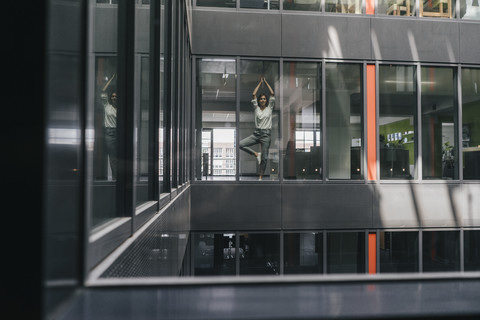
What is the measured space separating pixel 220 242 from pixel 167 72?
3.69 m

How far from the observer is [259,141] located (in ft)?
26.2

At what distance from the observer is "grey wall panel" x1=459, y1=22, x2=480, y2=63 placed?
8.38m

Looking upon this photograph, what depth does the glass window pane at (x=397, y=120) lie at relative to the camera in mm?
8078

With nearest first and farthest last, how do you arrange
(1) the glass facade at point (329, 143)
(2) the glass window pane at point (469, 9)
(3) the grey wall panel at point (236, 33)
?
(1) the glass facade at point (329, 143), (3) the grey wall panel at point (236, 33), (2) the glass window pane at point (469, 9)

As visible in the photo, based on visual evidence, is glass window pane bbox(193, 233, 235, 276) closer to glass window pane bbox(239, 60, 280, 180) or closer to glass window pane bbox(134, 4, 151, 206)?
glass window pane bbox(239, 60, 280, 180)

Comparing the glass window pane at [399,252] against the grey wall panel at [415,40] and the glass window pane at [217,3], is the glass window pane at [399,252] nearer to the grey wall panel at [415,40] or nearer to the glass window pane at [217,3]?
the grey wall panel at [415,40]

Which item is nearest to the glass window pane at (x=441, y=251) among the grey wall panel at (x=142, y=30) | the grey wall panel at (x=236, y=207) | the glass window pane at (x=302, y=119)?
the glass window pane at (x=302, y=119)

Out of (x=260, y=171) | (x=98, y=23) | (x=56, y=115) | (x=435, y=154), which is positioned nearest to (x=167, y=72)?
(x=98, y=23)

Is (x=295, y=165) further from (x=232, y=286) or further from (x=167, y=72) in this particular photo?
(x=232, y=286)

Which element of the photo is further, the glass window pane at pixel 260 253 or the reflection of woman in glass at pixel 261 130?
the reflection of woman in glass at pixel 261 130

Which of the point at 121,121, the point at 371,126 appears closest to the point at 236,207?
the point at 371,126

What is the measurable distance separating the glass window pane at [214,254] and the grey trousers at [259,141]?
5.47 ft

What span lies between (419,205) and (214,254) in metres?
4.57

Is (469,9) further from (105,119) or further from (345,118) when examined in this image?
(105,119)
